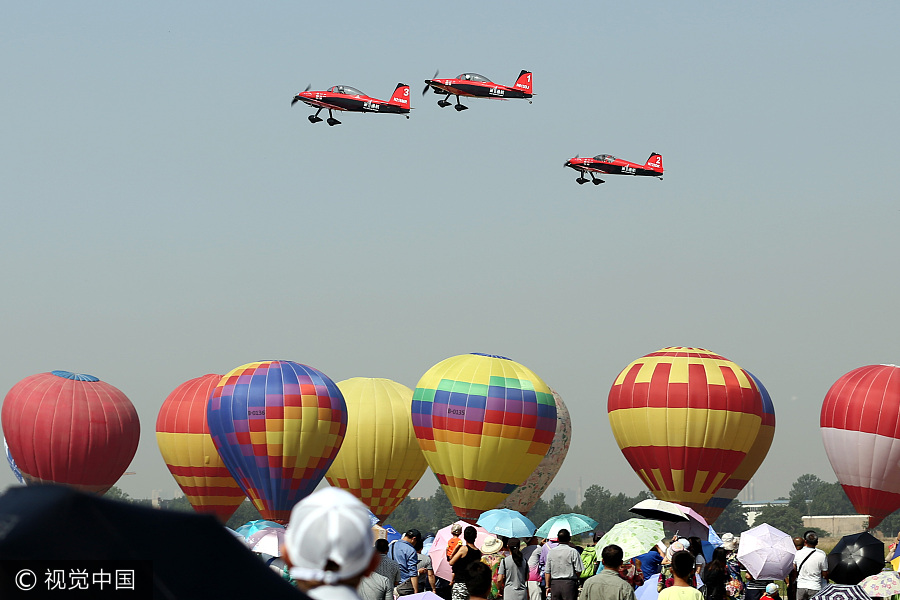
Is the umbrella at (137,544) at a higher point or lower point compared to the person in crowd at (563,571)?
higher

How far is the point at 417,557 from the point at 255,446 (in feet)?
74.3

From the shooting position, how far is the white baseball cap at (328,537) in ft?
9.84

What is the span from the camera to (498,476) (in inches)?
1379

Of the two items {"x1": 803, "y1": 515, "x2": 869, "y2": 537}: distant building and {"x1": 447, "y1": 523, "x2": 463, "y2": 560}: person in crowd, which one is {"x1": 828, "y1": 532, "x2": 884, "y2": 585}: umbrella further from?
{"x1": 803, "y1": 515, "x2": 869, "y2": 537}: distant building

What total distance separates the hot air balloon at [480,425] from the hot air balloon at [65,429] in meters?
15.8

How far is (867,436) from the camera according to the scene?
35.4m

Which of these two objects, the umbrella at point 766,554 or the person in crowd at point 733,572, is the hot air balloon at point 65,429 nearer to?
the person in crowd at point 733,572

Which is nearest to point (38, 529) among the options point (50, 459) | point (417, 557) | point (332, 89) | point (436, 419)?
point (417, 557)

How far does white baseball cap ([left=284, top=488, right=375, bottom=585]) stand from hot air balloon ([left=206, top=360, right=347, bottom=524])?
33.0 m

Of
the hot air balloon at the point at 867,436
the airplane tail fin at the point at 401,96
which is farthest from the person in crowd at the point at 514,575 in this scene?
the airplane tail fin at the point at 401,96

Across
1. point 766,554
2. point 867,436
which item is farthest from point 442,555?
point 867,436

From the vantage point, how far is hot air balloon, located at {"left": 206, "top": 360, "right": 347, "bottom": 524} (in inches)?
1407

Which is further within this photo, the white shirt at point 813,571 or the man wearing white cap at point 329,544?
the white shirt at point 813,571

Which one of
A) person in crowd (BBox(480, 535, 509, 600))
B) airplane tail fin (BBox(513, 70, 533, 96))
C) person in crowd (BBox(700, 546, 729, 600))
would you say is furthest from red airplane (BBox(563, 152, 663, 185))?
person in crowd (BBox(700, 546, 729, 600))
